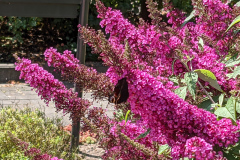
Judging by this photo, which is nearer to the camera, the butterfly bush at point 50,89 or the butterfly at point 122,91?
the butterfly at point 122,91

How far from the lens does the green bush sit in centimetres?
387

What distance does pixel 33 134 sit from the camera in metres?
4.04

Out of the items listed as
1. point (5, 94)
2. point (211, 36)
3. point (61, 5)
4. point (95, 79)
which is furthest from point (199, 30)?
point (5, 94)

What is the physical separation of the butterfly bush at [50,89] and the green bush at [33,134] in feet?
5.35

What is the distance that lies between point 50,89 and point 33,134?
2076mm

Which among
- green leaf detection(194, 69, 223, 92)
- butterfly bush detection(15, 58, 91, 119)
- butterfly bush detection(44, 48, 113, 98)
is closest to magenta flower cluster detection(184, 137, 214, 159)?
green leaf detection(194, 69, 223, 92)

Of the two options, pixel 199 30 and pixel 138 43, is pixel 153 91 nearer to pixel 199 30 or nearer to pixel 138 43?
pixel 138 43

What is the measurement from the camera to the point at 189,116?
164cm

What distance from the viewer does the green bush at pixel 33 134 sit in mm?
3871

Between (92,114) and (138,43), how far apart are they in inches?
14.7

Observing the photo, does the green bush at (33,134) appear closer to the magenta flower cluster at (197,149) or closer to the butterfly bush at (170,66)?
the butterfly bush at (170,66)

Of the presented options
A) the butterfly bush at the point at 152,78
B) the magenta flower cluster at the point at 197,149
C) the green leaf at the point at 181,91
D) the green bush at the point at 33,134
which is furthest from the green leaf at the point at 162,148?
the green bush at the point at 33,134

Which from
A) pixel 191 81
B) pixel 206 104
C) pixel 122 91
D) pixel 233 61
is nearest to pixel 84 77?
pixel 122 91

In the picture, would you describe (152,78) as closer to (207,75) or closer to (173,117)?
(173,117)
